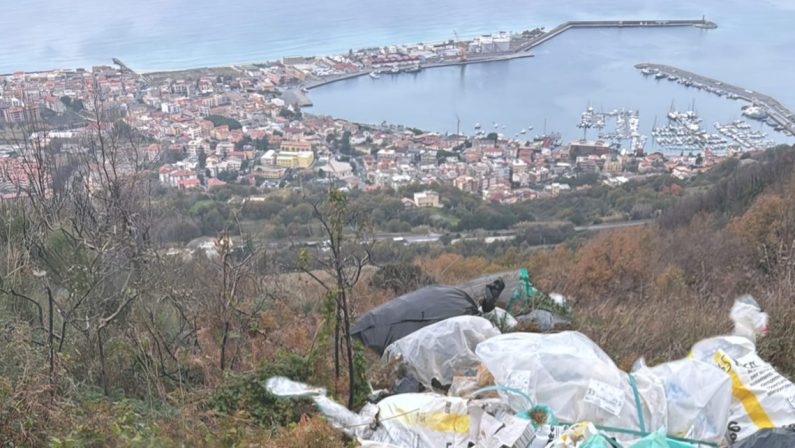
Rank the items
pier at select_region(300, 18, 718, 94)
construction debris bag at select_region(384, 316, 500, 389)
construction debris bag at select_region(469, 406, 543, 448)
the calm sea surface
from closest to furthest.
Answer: construction debris bag at select_region(469, 406, 543, 448), construction debris bag at select_region(384, 316, 500, 389), the calm sea surface, pier at select_region(300, 18, 718, 94)

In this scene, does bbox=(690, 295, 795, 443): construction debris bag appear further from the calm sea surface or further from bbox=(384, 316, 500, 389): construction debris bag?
the calm sea surface

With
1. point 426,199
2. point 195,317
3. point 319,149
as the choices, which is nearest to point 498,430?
point 195,317

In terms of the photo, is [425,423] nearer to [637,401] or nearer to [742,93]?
[637,401]

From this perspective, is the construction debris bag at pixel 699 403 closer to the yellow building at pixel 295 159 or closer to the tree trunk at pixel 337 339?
→ the tree trunk at pixel 337 339

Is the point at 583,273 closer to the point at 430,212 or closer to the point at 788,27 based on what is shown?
the point at 430,212

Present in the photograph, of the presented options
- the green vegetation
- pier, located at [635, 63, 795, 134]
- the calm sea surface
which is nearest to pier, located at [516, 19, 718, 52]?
the calm sea surface

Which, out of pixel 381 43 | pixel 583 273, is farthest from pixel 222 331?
pixel 381 43
